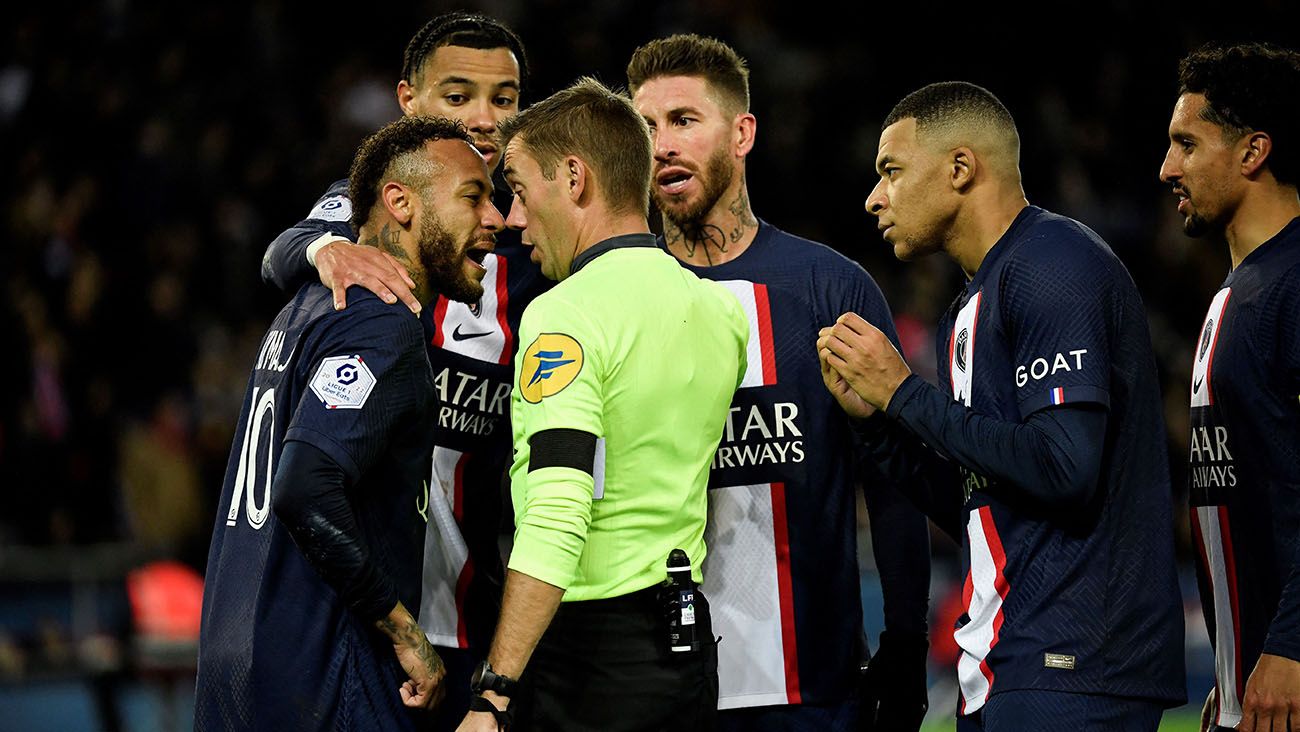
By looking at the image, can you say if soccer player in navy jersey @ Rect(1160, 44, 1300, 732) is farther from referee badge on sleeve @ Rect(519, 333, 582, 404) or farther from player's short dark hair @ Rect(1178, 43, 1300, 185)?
referee badge on sleeve @ Rect(519, 333, 582, 404)

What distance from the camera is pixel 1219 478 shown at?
4250mm

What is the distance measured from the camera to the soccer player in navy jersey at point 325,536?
3.64 meters

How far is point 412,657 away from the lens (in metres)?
3.78

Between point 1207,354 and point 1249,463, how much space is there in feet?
1.16

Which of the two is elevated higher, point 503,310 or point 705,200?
point 705,200

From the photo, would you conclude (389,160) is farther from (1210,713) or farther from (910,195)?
(1210,713)

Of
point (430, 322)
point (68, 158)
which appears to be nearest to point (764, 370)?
point (430, 322)

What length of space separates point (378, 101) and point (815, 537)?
8.83 m

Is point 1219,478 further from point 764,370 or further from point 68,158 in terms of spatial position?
point 68,158

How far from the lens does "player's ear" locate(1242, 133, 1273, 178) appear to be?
4.25m

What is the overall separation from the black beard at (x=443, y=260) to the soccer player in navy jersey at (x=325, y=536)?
0.29m

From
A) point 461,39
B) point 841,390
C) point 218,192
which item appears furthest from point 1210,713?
point 218,192

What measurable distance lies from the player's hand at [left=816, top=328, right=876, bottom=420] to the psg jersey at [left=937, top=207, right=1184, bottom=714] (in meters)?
0.34

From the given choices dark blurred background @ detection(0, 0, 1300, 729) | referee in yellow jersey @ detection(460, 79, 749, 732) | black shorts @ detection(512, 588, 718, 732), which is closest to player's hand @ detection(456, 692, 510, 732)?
referee in yellow jersey @ detection(460, 79, 749, 732)
